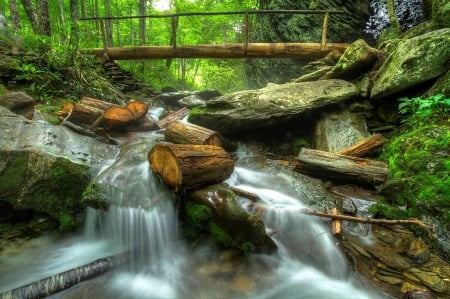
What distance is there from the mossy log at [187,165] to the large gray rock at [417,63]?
379 centimetres

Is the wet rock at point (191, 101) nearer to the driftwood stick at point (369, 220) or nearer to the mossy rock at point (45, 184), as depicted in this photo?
the mossy rock at point (45, 184)

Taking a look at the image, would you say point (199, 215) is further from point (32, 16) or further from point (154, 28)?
point (154, 28)

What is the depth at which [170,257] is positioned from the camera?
371 centimetres

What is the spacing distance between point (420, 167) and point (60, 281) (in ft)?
16.6

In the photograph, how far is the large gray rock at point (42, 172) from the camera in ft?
12.7

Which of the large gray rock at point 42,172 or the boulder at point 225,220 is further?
the large gray rock at point 42,172

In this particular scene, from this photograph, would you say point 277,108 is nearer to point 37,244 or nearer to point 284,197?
point 284,197

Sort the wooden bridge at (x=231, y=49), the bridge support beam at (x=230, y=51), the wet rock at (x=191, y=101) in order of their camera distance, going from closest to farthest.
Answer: the wooden bridge at (x=231, y=49) → the bridge support beam at (x=230, y=51) → the wet rock at (x=191, y=101)

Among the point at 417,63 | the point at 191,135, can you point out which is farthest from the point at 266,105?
the point at 417,63

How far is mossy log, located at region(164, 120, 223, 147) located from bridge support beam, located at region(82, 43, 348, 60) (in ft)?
17.1

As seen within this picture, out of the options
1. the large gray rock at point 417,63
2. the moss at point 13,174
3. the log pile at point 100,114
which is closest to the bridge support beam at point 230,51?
the large gray rock at point 417,63

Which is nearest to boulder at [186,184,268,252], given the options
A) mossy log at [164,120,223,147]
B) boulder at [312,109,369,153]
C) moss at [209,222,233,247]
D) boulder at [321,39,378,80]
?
moss at [209,222,233,247]

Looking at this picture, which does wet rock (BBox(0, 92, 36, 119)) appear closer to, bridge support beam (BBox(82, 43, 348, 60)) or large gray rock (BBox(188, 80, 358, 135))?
large gray rock (BBox(188, 80, 358, 135))

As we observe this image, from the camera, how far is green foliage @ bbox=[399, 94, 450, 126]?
14.6ft
